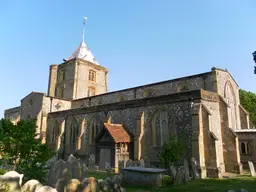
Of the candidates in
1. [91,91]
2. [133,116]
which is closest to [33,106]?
[91,91]

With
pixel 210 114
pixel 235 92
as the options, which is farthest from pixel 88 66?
pixel 210 114

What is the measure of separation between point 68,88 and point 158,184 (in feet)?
93.9

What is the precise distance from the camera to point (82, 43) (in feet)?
147

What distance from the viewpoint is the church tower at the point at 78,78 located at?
119ft

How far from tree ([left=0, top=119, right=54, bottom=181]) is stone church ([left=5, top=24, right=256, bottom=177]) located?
847 centimetres

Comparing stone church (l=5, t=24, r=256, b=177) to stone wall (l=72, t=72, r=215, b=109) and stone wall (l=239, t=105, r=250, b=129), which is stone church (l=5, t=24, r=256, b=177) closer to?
stone wall (l=72, t=72, r=215, b=109)

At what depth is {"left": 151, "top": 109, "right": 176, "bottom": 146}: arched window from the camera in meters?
17.0

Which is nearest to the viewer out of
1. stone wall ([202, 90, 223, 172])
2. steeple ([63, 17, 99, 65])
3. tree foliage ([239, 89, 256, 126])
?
stone wall ([202, 90, 223, 172])

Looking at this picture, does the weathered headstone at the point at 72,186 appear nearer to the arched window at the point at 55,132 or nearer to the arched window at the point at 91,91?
the arched window at the point at 55,132

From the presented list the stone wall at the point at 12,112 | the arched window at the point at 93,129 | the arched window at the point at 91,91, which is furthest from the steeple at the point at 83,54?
the arched window at the point at 93,129

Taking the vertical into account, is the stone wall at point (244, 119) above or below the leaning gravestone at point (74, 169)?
above

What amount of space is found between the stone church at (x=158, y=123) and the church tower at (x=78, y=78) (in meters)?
5.26

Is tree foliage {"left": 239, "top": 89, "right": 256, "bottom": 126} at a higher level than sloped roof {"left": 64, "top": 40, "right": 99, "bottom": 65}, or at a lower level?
lower

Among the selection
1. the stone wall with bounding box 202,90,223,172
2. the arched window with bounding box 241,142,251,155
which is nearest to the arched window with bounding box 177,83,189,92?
the stone wall with bounding box 202,90,223,172
